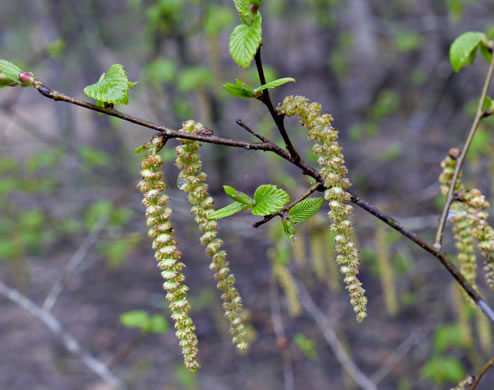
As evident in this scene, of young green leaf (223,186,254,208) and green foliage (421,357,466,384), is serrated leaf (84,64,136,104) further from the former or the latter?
green foliage (421,357,466,384)

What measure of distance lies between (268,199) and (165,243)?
25cm

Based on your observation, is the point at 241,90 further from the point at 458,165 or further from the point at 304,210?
the point at 458,165

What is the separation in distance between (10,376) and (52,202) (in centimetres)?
367

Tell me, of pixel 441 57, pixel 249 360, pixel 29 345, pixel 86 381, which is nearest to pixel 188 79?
pixel 249 360

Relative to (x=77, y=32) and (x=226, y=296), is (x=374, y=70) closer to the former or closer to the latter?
(x=77, y=32)

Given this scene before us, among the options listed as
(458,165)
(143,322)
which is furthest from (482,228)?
(143,322)

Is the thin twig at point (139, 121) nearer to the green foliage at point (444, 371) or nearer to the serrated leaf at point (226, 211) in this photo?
the serrated leaf at point (226, 211)

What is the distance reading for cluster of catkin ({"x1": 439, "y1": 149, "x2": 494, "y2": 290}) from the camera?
1088mm

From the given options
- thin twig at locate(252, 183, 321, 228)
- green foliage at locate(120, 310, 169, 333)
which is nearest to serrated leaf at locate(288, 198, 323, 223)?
thin twig at locate(252, 183, 321, 228)

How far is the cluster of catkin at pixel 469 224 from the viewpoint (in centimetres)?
109

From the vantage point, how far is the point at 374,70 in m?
10.5

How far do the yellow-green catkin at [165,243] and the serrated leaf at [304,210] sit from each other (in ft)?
0.91

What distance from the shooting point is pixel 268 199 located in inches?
38.2

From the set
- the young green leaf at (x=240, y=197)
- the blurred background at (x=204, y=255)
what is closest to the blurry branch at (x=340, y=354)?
the blurred background at (x=204, y=255)
